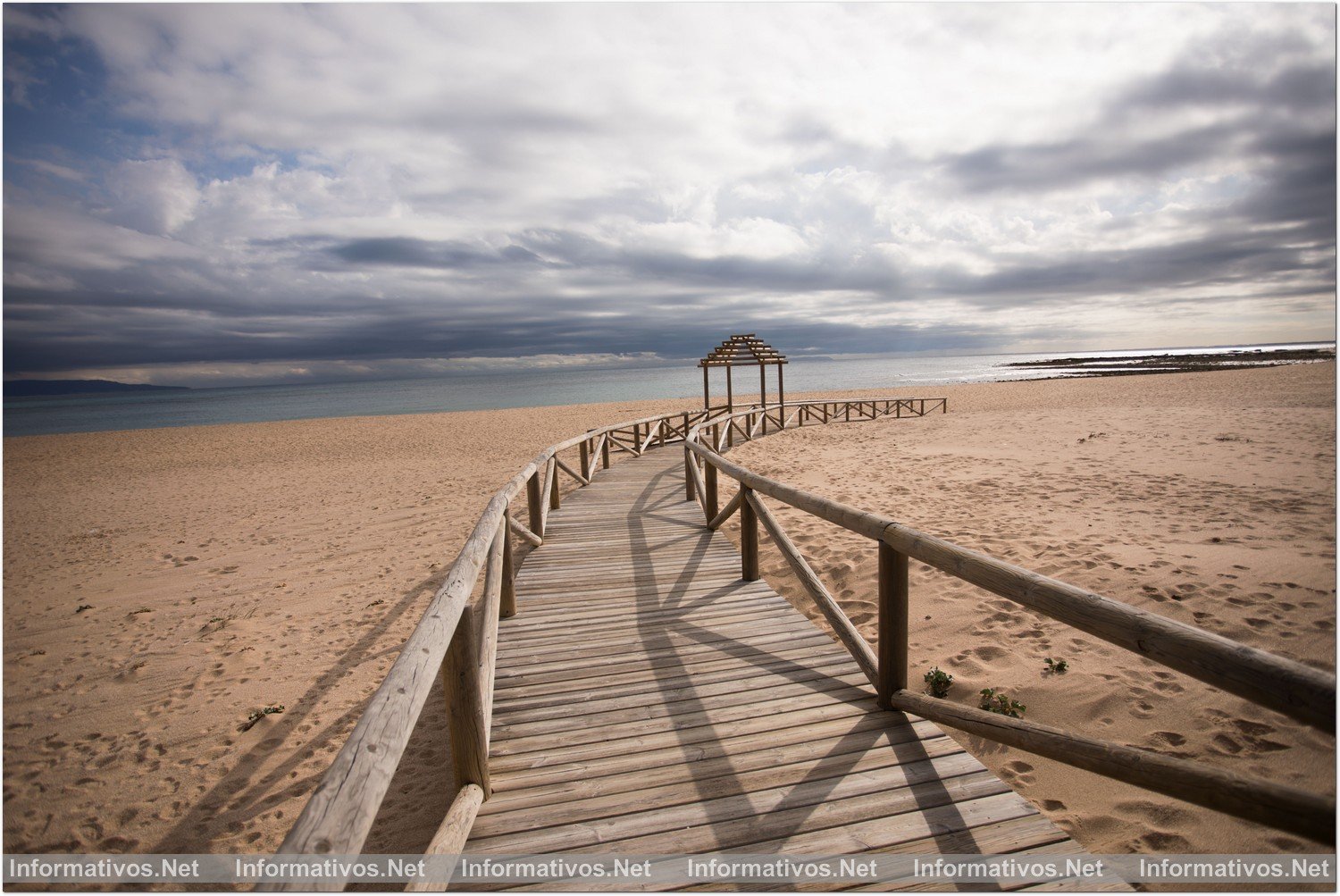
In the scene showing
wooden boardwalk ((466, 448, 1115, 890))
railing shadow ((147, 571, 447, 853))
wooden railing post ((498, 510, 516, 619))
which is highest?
wooden railing post ((498, 510, 516, 619))

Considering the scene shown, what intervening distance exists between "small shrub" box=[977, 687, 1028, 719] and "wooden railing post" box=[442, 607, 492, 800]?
303 centimetres

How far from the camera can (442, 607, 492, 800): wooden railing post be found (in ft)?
7.12

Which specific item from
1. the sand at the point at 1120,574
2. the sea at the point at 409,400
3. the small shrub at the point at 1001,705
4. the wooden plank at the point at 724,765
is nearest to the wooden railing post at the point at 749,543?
the sand at the point at 1120,574

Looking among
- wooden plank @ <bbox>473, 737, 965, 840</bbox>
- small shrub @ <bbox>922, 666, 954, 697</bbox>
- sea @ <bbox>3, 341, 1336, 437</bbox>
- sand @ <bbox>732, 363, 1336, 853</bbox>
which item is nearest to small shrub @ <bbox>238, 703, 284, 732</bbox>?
wooden plank @ <bbox>473, 737, 965, 840</bbox>

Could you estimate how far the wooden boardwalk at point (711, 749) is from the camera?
205 centimetres

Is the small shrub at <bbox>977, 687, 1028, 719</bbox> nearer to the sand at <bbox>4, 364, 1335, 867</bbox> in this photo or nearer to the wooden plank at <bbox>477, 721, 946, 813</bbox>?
the sand at <bbox>4, 364, 1335, 867</bbox>

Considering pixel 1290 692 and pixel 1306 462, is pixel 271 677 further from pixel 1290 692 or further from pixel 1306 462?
pixel 1306 462

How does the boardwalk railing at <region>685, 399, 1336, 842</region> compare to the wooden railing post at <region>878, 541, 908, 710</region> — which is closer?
the boardwalk railing at <region>685, 399, 1336, 842</region>

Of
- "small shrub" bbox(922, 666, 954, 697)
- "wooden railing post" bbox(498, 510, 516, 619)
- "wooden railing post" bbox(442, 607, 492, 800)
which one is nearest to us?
"wooden railing post" bbox(442, 607, 492, 800)

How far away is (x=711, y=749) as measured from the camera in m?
2.54

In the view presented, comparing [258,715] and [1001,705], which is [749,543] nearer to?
[1001,705]

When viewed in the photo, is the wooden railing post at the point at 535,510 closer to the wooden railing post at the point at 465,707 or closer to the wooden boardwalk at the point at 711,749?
the wooden boardwalk at the point at 711,749

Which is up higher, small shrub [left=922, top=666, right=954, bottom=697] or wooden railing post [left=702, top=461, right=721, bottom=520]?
wooden railing post [left=702, top=461, right=721, bottom=520]

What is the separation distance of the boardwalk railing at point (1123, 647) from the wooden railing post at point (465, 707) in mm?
1902
